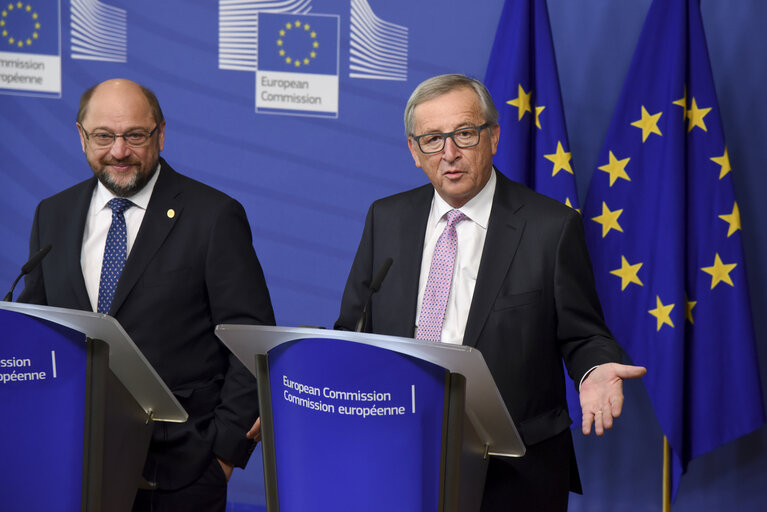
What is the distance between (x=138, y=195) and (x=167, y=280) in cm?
29

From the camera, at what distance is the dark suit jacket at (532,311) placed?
2.17m

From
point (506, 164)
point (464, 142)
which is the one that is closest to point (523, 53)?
point (506, 164)

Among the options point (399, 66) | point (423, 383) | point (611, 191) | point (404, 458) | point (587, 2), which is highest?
point (587, 2)

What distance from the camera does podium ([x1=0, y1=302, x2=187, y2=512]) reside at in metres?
1.79

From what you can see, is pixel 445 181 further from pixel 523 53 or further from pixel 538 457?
pixel 523 53

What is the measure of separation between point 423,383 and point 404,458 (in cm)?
14

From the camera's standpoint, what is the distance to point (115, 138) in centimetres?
249

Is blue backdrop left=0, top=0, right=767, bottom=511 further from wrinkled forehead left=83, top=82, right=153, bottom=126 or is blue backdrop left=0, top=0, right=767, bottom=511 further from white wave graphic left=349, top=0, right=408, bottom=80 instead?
wrinkled forehead left=83, top=82, right=153, bottom=126

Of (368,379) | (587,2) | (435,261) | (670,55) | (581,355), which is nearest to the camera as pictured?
(368,379)

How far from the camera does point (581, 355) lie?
2.10m

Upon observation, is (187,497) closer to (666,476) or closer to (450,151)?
(450,151)

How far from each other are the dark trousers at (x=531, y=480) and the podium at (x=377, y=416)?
507mm

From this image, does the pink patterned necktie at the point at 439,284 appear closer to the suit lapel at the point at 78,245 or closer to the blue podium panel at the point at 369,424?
the blue podium panel at the point at 369,424

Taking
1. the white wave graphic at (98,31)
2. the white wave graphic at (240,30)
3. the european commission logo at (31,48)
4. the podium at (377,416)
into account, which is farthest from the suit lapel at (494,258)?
the european commission logo at (31,48)
